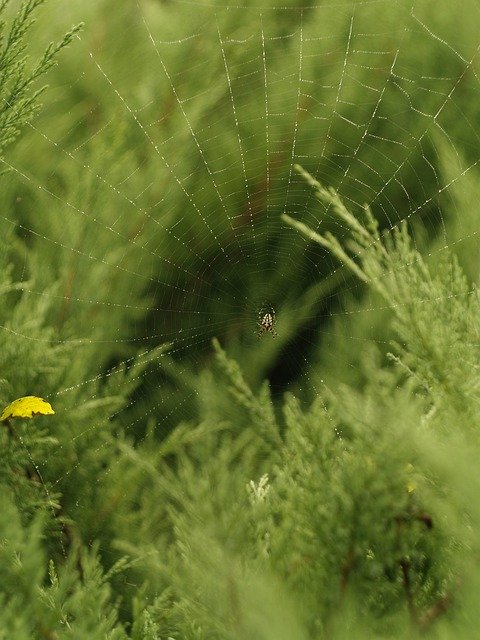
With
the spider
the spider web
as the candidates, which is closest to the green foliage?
the spider web

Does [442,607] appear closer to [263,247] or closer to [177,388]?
[177,388]

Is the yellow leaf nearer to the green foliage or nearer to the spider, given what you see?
the green foliage

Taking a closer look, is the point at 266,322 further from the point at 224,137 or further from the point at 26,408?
the point at 26,408

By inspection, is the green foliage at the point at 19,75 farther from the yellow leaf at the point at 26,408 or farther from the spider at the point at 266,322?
the spider at the point at 266,322

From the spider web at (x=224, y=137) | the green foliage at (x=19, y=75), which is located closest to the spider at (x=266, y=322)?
the spider web at (x=224, y=137)

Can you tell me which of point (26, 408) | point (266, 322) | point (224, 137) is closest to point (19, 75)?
point (26, 408)
